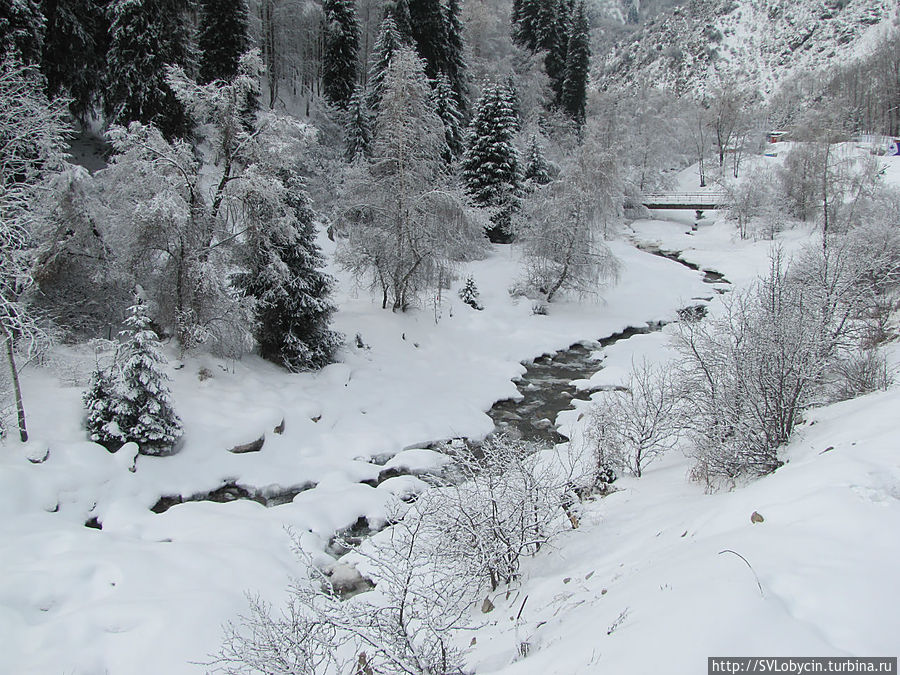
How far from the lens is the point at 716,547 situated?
3854 mm

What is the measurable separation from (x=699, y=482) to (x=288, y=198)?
36.6 feet

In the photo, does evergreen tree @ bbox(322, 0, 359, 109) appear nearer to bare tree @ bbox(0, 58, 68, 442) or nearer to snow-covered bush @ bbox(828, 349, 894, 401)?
bare tree @ bbox(0, 58, 68, 442)

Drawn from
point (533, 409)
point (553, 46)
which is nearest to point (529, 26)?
point (553, 46)

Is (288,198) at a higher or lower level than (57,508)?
higher

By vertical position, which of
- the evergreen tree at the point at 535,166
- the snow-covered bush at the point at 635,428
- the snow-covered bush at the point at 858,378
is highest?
the evergreen tree at the point at 535,166

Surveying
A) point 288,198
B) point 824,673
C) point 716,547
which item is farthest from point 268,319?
point 824,673

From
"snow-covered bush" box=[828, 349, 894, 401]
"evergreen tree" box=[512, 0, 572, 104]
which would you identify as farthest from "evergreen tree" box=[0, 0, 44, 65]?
"evergreen tree" box=[512, 0, 572, 104]

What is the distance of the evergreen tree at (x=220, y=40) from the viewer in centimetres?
2125

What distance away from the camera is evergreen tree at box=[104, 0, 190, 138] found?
1476cm

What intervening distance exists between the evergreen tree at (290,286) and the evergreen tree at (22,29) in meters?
6.71

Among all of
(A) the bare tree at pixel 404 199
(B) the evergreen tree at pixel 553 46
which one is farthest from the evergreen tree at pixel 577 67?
(A) the bare tree at pixel 404 199

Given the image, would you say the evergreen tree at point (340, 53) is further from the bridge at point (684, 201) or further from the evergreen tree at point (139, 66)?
the bridge at point (684, 201)

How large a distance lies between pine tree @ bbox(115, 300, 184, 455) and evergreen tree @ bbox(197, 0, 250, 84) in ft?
53.5

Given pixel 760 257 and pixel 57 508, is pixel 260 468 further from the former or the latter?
pixel 760 257
